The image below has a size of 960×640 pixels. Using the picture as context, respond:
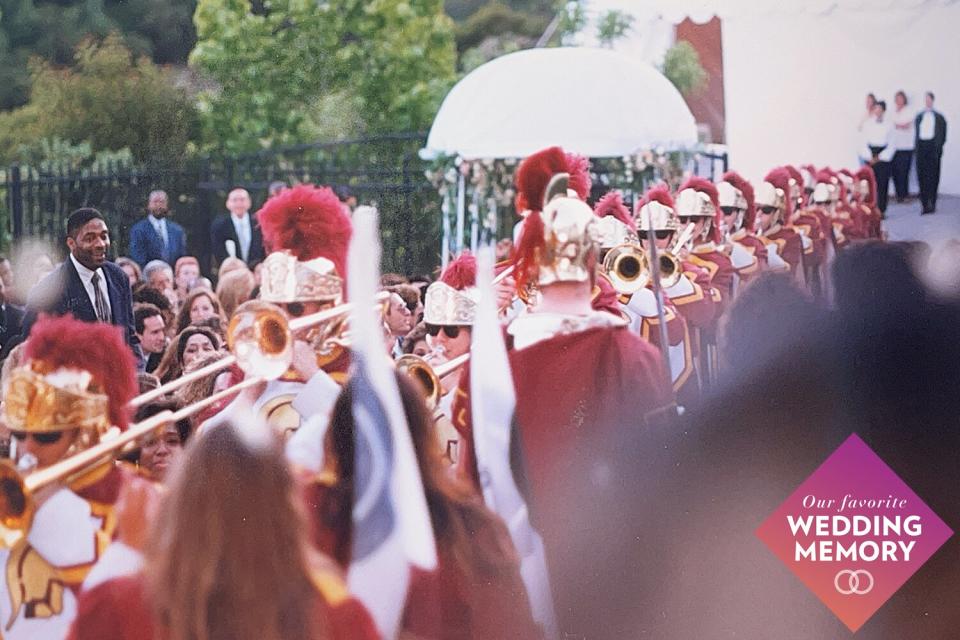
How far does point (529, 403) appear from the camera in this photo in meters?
3.76

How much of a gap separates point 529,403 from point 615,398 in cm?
20

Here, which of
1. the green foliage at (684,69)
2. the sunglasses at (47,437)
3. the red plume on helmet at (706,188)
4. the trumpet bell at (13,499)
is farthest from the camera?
the red plume on helmet at (706,188)

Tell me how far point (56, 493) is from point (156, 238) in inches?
89.9

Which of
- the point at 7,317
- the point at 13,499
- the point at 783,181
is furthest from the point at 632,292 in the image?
the point at 13,499

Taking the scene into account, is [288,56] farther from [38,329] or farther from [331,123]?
[38,329]

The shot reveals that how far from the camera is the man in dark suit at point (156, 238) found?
521cm

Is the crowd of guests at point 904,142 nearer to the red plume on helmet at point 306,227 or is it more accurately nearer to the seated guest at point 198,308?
the red plume on helmet at point 306,227

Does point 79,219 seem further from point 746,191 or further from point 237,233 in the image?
point 746,191

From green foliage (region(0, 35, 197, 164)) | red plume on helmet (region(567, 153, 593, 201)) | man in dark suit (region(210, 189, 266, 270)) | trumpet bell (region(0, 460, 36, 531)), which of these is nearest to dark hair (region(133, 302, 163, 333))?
man in dark suit (region(210, 189, 266, 270))

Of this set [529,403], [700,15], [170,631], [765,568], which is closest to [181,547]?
[170,631]

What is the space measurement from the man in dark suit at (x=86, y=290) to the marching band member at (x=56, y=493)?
1.14 meters

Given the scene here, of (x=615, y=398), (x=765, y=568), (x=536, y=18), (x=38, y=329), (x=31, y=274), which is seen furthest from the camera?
(x=31, y=274)

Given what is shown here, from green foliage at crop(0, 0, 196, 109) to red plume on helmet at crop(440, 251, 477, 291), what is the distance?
3.16 feet

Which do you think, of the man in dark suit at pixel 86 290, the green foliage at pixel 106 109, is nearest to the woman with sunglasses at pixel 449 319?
the man in dark suit at pixel 86 290
